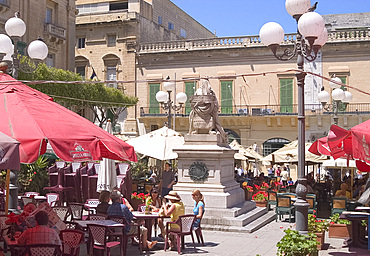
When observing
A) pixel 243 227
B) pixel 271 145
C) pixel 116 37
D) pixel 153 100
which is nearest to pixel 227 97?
pixel 271 145

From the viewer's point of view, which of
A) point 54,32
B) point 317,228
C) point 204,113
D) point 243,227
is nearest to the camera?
point 317,228

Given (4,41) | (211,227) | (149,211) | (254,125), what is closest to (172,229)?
(149,211)

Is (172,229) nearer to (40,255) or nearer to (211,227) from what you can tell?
(211,227)

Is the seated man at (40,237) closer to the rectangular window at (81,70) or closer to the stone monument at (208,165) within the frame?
the stone monument at (208,165)

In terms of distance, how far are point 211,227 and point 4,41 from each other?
6131 mm

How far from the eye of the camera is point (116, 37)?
37.6 m

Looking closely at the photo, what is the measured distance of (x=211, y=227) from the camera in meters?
11.4

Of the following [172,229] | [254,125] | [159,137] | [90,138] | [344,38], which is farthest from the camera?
[254,125]

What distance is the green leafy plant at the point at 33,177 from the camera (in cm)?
1589

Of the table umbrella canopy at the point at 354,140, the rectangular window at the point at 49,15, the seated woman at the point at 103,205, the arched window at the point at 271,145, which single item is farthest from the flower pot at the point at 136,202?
the arched window at the point at 271,145

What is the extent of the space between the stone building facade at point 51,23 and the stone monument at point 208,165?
15.8m

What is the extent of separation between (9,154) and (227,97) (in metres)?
30.7

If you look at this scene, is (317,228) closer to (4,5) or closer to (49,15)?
(4,5)

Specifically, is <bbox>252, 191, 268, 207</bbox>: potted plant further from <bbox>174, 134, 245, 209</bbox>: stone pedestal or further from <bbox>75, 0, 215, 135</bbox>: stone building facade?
<bbox>75, 0, 215, 135</bbox>: stone building facade
